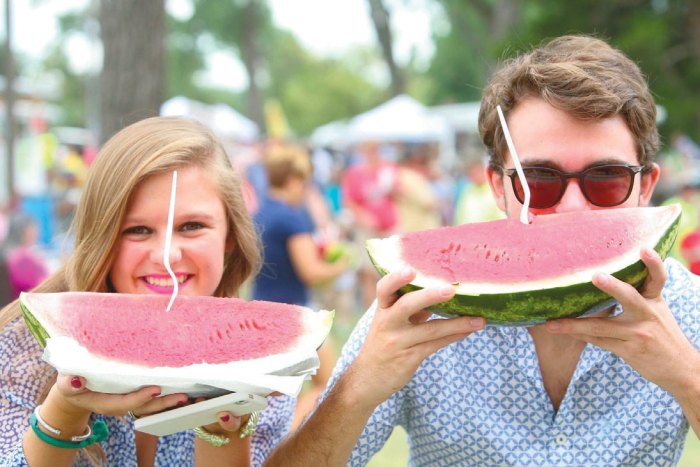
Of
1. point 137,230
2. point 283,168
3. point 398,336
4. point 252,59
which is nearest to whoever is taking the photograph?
point 398,336

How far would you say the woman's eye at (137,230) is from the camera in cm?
266

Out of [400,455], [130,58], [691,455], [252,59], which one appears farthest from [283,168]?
[252,59]

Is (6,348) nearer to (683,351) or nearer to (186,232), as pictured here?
(186,232)

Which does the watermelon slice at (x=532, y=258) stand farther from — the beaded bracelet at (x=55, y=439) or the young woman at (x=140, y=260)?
the beaded bracelet at (x=55, y=439)

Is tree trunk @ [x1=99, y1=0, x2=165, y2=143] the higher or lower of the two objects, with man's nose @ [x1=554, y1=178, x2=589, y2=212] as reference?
higher

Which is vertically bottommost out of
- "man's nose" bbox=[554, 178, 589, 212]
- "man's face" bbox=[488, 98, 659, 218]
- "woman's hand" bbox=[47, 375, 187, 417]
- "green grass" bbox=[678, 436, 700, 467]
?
"green grass" bbox=[678, 436, 700, 467]

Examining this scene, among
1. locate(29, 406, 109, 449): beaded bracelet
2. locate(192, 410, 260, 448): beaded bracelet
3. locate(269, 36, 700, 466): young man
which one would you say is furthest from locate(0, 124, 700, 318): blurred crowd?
locate(269, 36, 700, 466): young man

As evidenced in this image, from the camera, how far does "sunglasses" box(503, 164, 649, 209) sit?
2.46 metres

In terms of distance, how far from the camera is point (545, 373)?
2674mm

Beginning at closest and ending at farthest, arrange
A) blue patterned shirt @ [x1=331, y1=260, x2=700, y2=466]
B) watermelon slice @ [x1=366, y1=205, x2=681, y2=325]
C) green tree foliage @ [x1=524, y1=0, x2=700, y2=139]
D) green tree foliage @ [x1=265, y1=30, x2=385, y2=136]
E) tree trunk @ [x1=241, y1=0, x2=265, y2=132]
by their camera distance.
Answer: watermelon slice @ [x1=366, y1=205, x2=681, y2=325], blue patterned shirt @ [x1=331, y1=260, x2=700, y2=466], green tree foliage @ [x1=524, y1=0, x2=700, y2=139], tree trunk @ [x1=241, y1=0, x2=265, y2=132], green tree foliage @ [x1=265, y1=30, x2=385, y2=136]

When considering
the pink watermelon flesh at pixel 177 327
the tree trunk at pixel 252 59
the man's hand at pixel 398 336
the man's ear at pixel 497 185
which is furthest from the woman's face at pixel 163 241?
the tree trunk at pixel 252 59

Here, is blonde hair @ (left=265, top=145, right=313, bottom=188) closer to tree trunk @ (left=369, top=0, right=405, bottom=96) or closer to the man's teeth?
the man's teeth

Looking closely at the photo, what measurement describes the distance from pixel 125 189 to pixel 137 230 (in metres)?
0.16

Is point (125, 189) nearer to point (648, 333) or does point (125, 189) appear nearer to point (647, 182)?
point (648, 333)
